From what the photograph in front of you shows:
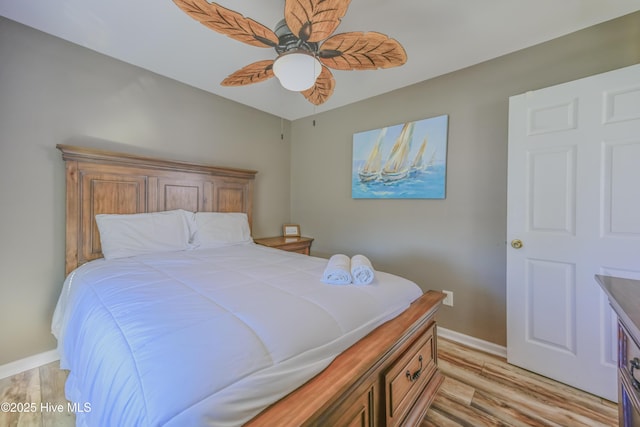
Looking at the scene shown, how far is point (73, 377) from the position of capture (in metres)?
1.18

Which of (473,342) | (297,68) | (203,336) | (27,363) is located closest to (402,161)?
(297,68)

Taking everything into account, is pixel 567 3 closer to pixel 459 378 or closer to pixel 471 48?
pixel 471 48

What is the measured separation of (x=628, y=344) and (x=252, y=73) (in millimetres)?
2238

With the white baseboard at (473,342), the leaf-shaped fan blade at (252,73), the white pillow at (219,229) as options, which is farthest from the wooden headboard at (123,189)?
the white baseboard at (473,342)

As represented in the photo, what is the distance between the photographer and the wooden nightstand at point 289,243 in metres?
2.98

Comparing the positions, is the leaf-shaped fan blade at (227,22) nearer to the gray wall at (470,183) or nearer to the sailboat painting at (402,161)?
the sailboat painting at (402,161)

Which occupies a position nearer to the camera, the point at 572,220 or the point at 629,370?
the point at 629,370

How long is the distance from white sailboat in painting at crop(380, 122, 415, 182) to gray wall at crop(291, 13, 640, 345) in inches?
6.3

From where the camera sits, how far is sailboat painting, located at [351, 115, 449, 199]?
93.1 inches

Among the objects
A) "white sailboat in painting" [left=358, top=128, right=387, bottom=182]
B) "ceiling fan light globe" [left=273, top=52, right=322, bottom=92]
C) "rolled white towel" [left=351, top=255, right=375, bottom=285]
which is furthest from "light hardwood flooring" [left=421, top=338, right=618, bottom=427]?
"ceiling fan light globe" [left=273, top=52, right=322, bottom=92]

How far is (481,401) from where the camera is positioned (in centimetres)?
158

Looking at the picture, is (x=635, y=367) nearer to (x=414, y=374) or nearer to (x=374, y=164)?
(x=414, y=374)

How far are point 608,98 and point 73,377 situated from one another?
330 cm

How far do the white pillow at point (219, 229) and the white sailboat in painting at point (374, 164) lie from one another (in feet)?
4.78
